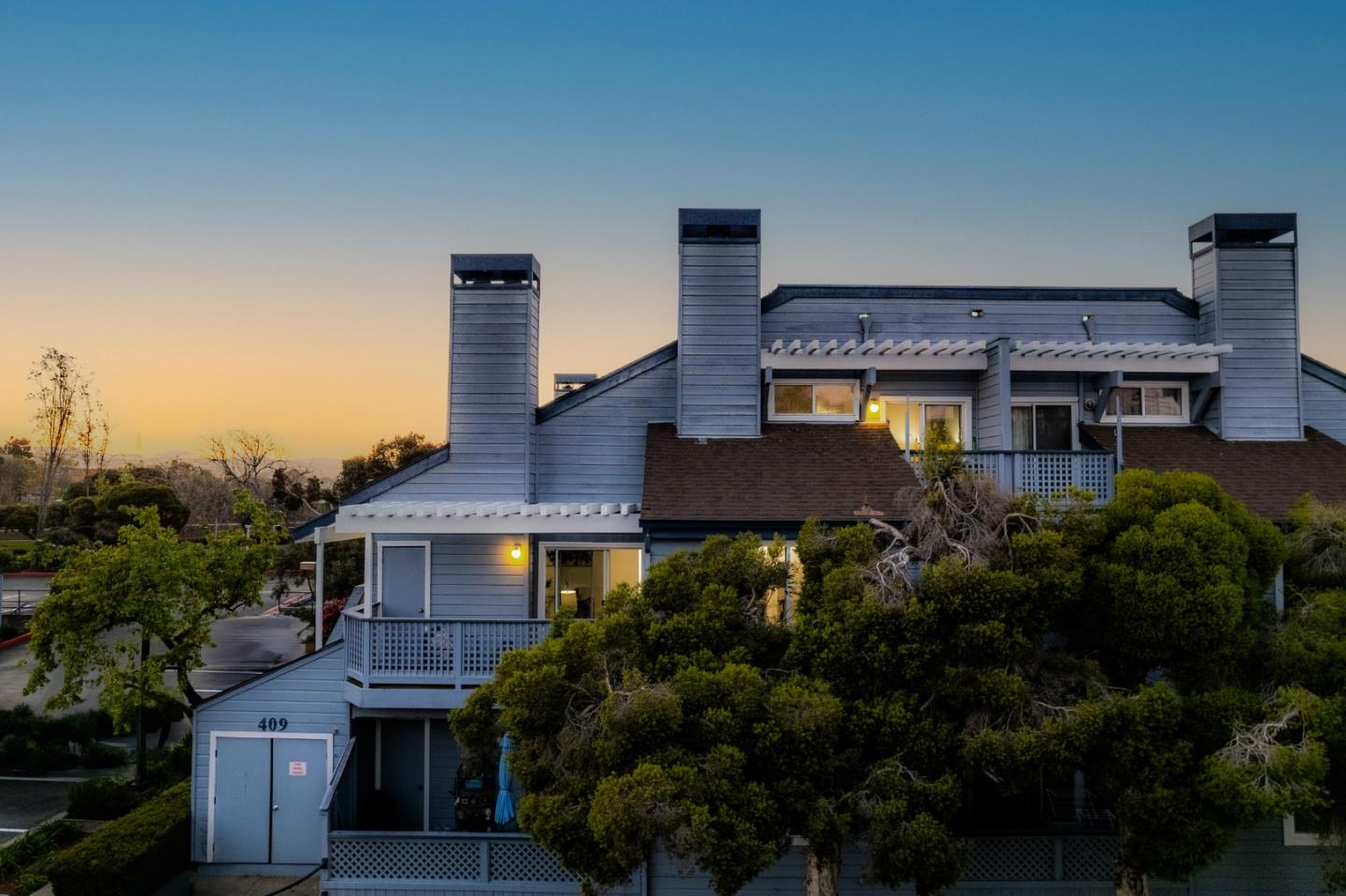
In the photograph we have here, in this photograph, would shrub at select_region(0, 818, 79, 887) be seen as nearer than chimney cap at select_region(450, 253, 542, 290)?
Yes

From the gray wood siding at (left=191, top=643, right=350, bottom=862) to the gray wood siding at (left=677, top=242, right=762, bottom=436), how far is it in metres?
7.06

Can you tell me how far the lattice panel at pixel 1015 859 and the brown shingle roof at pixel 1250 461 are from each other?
242 inches

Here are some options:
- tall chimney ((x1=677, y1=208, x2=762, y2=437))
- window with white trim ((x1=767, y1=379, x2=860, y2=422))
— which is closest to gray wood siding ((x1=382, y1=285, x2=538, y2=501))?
tall chimney ((x1=677, y1=208, x2=762, y2=437))

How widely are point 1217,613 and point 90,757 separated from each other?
20.6 metres

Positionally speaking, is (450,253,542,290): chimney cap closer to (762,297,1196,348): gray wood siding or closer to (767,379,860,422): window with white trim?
(762,297,1196,348): gray wood siding

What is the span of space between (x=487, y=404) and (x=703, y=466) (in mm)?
3904

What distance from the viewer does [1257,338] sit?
49.2ft

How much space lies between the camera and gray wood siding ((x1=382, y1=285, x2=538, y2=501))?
13961 mm

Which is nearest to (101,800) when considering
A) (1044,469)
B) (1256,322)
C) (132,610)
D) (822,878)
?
(132,610)

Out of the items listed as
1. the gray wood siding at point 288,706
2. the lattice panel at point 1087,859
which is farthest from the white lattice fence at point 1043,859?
the gray wood siding at point 288,706

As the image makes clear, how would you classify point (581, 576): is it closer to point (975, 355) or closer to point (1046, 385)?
point (975, 355)

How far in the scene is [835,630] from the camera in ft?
27.0

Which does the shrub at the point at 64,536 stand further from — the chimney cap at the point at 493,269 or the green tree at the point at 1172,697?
the green tree at the point at 1172,697

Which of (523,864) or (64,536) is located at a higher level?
(64,536)
